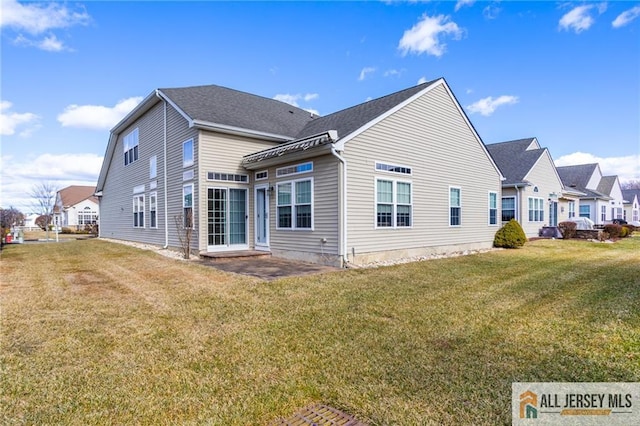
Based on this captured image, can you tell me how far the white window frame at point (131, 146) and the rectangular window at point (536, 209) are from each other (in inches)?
883

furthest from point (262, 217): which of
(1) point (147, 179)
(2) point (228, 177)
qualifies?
(1) point (147, 179)

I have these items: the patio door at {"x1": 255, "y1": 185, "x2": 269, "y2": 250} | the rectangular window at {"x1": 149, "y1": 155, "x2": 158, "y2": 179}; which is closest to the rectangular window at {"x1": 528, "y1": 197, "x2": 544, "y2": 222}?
the patio door at {"x1": 255, "y1": 185, "x2": 269, "y2": 250}

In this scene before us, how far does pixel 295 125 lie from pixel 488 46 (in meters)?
9.46

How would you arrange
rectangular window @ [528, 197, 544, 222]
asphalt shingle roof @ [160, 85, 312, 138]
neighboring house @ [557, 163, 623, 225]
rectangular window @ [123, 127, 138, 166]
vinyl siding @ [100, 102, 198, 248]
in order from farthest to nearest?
neighboring house @ [557, 163, 623, 225], rectangular window @ [528, 197, 544, 222], rectangular window @ [123, 127, 138, 166], vinyl siding @ [100, 102, 198, 248], asphalt shingle roof @ [160, 85, 312, 138]

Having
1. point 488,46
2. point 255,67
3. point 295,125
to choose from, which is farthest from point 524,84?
point 255,67

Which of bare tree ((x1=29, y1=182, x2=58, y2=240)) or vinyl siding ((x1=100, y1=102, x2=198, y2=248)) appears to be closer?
vinyl siding ((x1=100, y1=102, x2=198, y2=248))

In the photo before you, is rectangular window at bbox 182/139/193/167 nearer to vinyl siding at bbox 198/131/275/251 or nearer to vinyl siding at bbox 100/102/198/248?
→ vinyl siding at bbox 100/102/198/248

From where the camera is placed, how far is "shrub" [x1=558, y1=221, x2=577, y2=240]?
1958 cm

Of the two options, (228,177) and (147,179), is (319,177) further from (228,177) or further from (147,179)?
(147,179)

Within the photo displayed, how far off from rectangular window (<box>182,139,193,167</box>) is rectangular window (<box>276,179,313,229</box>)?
11.9 feet

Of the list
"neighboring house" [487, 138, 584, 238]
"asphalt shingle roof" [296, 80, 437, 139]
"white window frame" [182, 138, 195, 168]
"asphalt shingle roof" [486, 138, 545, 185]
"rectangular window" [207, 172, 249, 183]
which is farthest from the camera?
"asphalt shingle roof" [486, 138, 545, 185]

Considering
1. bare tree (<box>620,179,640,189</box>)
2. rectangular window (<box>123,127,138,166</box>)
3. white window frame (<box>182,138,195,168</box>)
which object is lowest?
white window frame (<box>182,138,195,168</box>)

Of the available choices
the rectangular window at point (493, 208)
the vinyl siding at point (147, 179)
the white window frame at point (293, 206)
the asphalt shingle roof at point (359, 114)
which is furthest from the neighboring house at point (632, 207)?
the vinyl siding at point (147, 179)

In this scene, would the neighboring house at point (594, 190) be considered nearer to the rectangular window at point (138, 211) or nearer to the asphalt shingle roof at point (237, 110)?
the asphalt shingle roof at point (237, 110)
